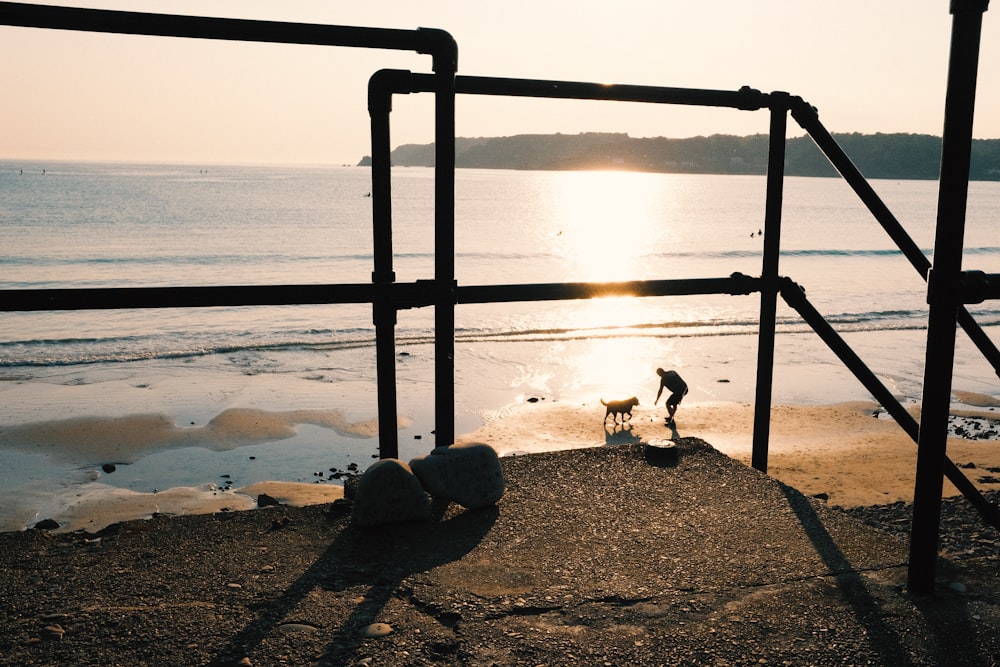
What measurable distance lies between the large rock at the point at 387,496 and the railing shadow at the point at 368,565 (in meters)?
0.05

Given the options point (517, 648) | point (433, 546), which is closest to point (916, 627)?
point (517, 648)

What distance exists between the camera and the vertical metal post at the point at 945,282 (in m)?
2.88

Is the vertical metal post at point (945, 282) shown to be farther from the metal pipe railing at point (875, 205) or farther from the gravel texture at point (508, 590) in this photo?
the metal pipe railing at point (875, 205)

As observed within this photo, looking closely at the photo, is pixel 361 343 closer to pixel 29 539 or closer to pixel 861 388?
pixel 861 388

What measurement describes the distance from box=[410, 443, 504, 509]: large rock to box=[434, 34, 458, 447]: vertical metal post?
0.23m

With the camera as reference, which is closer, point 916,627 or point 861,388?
point 916,627

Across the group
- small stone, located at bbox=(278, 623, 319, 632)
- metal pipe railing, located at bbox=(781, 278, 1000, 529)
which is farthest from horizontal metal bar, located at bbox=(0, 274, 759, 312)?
small stone, located at bbox=(278, 623, 319, 632)

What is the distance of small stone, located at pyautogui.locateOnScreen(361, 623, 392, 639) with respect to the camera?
9.20ft

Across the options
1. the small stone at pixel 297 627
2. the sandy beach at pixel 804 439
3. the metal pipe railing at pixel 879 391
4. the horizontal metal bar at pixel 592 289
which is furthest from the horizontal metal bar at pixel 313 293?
the sandy beach at pixel 804 439

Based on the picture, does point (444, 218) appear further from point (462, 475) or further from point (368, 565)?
point (368, 565)

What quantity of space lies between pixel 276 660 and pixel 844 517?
2.73 m

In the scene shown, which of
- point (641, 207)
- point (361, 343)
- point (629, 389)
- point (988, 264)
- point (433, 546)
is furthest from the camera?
point (641, 207)

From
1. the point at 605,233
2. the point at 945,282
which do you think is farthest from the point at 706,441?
the point at 605,233

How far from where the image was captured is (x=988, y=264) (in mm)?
35594
